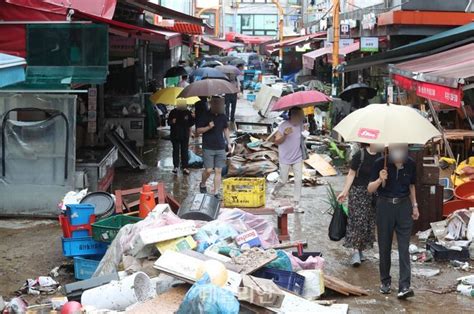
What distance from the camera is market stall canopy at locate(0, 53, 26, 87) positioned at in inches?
272

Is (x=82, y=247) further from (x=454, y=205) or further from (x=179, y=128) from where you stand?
(x=179, y=128)

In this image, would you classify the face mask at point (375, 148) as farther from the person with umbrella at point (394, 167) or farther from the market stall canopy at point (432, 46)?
the market stall canopy at point (432, 46)

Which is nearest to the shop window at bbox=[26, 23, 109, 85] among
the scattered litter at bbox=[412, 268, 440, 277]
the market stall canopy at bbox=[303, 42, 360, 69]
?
the scattered litter at bbox=[412, 268, 440, 277]

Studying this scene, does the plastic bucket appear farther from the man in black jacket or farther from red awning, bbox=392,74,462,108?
the man in black jacket

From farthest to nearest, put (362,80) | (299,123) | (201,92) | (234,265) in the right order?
(362,80) < (201,92) < (299,123) < (234,265)

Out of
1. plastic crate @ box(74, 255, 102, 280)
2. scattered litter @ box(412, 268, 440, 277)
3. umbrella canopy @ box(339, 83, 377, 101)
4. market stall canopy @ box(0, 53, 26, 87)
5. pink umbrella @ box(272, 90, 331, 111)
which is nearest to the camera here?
market stall canopy @ box(0, 53, 26, 87)

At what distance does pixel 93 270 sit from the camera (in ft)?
27.2

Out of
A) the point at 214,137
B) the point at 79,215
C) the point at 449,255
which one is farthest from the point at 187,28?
the point at 449,255

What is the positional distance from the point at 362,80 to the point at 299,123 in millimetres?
12602

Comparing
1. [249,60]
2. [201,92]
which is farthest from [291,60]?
[201,92]

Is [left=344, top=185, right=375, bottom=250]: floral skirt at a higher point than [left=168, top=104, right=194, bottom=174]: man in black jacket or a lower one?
lower

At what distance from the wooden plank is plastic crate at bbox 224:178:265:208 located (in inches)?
190

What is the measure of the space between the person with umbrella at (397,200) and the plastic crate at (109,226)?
118 inches

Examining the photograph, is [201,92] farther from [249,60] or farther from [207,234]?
[249,60]
